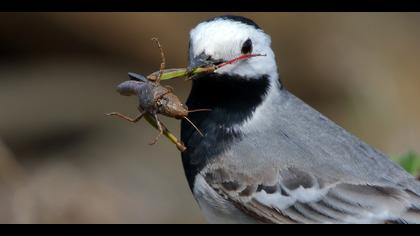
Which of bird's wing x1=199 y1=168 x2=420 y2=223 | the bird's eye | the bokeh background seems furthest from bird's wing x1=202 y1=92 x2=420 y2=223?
the bokeh background

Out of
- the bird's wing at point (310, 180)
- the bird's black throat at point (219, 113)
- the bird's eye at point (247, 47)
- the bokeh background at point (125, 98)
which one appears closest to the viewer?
the bird's wing at point (310, 180)

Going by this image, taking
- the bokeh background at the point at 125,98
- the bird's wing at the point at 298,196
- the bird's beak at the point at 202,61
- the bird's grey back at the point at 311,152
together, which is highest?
the bird's beak at the point at 202,61

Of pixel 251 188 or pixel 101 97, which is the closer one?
pixel 251 188

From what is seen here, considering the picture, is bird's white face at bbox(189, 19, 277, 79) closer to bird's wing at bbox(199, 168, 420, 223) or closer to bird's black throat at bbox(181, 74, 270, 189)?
bird's black throat at bbox(181, 74, 270, 189)

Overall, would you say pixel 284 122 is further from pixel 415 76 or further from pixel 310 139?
pixel 415 76

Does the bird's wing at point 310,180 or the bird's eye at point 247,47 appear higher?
the bird's eye at point 247,47

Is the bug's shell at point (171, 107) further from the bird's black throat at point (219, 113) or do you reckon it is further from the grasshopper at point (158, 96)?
the bird's black throat at point (219, 113)

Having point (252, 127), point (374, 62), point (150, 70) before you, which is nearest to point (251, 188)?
point (252, 127)

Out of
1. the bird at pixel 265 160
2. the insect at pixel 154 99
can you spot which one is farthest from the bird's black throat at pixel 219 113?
the insect at pixel 154 99
